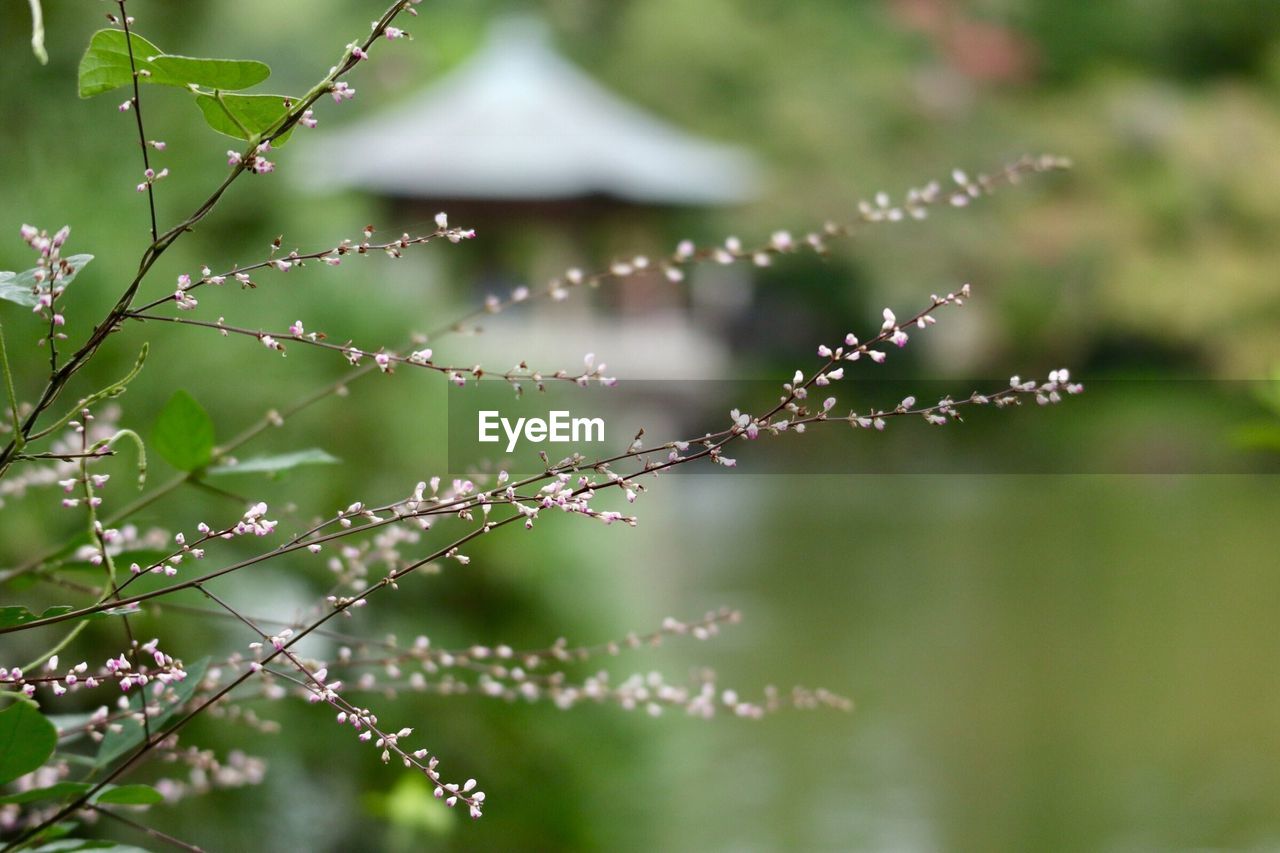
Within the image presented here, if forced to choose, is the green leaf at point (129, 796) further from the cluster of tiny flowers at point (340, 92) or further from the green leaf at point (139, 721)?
the cluster of tiny flowers at point (340, 92)

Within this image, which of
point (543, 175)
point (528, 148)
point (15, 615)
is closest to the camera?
point (15, 615)

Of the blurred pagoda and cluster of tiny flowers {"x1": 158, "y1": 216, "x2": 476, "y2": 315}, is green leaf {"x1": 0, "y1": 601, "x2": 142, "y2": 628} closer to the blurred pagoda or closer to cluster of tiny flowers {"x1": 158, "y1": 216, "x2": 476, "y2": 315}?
cluster of tiny flowers {"x1": 158, "y1": 216, "x2": 476, "y2": 315}

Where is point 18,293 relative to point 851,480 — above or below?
below

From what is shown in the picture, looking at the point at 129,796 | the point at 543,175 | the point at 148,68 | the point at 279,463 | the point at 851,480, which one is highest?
the point at 543,175

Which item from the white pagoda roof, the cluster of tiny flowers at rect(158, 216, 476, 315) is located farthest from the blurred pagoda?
the cluster of tiny flowers at rect(158, 216, 476, 315)

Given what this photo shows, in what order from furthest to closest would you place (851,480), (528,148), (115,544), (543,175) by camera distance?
(851,480), (528,148), (543,175), (115,544)

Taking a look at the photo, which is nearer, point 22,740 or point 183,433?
point 22,740

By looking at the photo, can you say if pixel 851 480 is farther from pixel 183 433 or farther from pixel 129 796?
pixel 129 796

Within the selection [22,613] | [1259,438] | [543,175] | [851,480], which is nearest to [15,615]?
[22,613]
